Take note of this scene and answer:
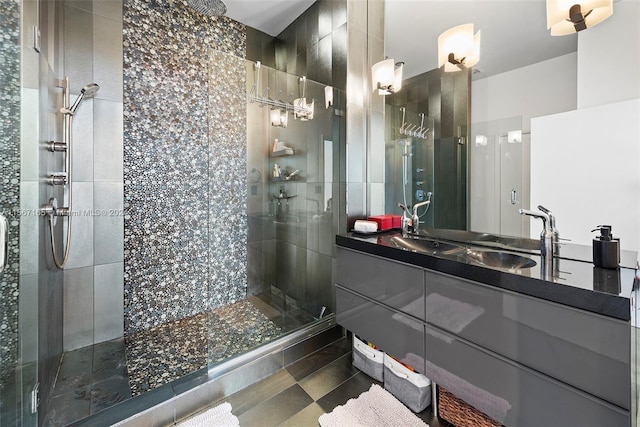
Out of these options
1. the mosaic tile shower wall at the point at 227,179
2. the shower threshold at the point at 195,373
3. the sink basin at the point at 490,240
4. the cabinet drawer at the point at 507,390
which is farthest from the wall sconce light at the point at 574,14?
the shower threshold at the point at 195,373

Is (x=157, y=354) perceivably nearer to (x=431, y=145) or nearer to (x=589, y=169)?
(x=431, y=145)

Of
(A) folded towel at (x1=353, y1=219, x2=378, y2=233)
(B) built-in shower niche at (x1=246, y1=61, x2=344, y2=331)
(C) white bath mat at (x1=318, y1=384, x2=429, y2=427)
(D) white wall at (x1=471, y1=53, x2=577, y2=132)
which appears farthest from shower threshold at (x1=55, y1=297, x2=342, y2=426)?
(D) white wall at (x1=471, y1=53, x2=577, y2=132)

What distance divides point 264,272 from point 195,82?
184 centimetres

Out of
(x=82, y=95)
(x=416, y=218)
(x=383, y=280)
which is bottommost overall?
(x=383, y=280)

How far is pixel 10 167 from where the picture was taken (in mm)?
1016

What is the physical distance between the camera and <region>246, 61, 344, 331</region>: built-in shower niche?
7.35ft

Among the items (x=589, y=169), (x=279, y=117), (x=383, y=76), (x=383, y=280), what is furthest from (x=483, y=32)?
(x=383, y=280)

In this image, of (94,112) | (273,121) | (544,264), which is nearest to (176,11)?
(94,112)

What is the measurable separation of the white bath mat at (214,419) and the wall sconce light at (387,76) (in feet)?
7.85

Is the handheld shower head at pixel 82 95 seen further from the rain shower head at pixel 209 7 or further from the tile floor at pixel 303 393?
the tile floor at pixel 303 393

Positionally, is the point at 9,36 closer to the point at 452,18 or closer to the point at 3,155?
the point at 3,155

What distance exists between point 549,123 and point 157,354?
278 cm

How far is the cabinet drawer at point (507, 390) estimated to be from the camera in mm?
924

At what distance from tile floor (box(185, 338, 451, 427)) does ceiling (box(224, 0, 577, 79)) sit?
2.01 m
